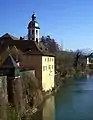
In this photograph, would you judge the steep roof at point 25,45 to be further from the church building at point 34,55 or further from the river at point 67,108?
the river at point 67,108

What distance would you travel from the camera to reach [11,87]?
1920cm

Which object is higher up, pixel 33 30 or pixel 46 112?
pixel 33 30

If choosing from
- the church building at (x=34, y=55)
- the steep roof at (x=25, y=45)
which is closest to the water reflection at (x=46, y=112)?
the church building at (x=34, y=55)

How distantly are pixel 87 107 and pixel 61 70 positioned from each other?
29823 millimetres

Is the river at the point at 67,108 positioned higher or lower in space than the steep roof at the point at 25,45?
lower

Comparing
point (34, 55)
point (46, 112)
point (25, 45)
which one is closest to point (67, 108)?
point (46, 112)

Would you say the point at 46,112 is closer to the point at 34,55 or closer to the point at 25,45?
the point at 34,55

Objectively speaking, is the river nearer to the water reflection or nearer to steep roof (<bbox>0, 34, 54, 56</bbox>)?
the water reflection

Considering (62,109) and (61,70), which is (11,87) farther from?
(61,70)

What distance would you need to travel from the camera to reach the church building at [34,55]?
99.8 ft

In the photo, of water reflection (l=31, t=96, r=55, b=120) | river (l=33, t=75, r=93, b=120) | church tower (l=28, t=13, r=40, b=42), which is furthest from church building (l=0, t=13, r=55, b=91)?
water reflection (l=31, t=96, r=55, b=120)

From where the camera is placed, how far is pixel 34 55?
3069cm

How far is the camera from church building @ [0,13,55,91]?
3041cm

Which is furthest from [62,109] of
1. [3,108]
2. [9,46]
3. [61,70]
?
[61,70]
